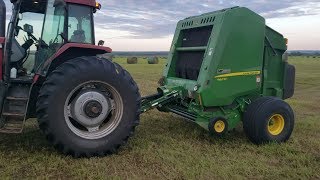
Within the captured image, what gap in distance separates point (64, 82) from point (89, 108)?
1.60ft

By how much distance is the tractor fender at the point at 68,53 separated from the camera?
5184mm

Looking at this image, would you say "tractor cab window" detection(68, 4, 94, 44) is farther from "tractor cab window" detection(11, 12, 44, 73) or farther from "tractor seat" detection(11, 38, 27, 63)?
"tractor seat" detection(11, 38, 27, 63)

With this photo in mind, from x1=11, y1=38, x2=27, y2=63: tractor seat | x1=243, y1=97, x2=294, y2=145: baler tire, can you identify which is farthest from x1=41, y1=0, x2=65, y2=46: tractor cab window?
x1=243, y1=97, x2=294, y2=145: baler tire

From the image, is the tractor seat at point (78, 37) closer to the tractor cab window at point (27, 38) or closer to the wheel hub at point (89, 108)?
the tractor cab window at point (27, 38)

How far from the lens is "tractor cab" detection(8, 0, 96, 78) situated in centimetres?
546

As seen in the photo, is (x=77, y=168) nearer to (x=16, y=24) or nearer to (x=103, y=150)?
(x=103, y=150)

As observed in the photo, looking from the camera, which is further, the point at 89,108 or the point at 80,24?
the point at 80,24

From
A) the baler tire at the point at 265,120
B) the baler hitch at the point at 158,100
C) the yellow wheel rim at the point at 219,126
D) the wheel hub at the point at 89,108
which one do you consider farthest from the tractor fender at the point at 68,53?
the baler tire at the point at 265,120

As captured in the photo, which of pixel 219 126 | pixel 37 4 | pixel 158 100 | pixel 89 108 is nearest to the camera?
pixel 89 108

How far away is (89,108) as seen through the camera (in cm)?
510

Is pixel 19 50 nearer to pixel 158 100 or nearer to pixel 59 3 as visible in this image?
pixel 59 3

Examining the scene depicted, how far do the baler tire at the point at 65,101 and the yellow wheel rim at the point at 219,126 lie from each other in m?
1.30

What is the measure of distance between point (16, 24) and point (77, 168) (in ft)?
7.97

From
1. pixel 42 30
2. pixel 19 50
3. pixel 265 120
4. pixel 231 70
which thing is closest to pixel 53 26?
pixel 42 30
